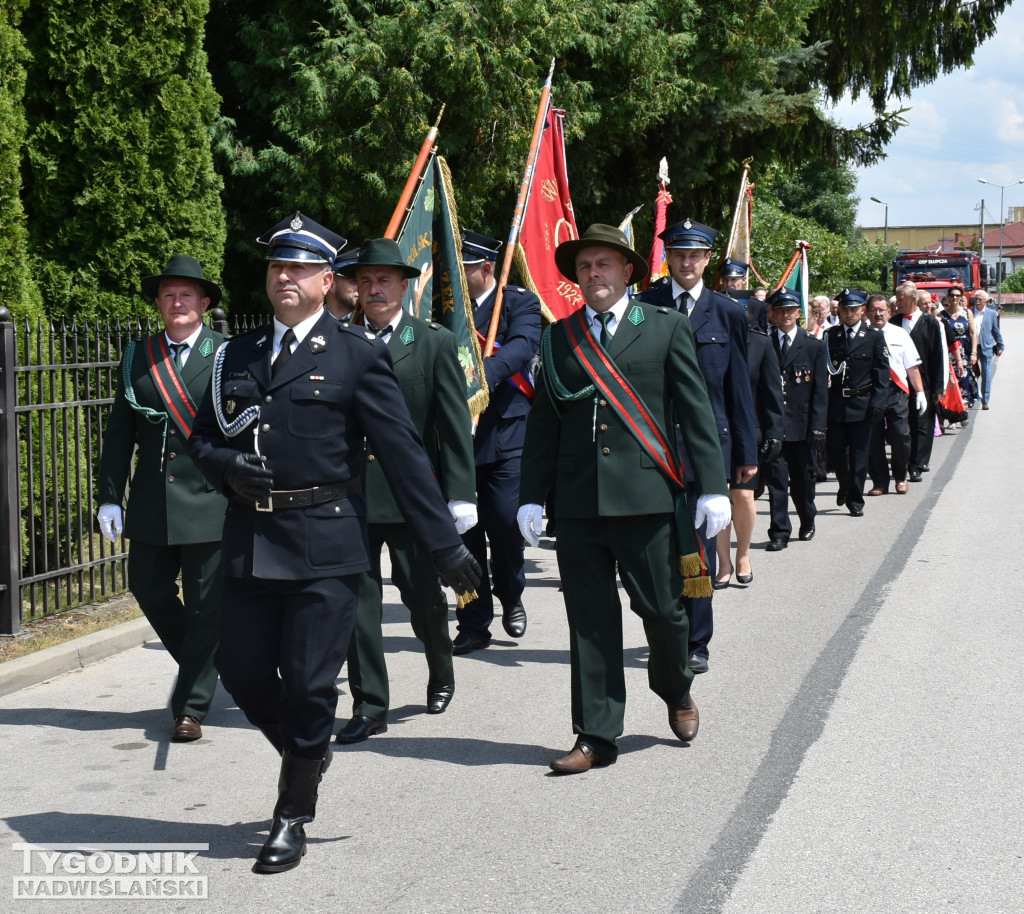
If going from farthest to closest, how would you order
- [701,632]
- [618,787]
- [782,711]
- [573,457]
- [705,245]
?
[705,245] → [701,632] → [782,711] → [573,457] → [618,787]

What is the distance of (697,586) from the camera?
5.42 meters

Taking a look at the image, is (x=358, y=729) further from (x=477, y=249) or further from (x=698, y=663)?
(x=477, y=249)

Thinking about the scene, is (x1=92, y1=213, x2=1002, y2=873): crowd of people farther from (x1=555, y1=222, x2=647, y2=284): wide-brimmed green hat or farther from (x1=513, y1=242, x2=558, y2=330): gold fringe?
(x1=513, y1=242, x2=558, y2=330): gold fringe

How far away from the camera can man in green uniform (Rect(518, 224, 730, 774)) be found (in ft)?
17.4

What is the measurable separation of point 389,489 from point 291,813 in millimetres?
1940

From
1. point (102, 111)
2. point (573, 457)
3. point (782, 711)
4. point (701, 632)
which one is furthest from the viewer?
point (102, 111)

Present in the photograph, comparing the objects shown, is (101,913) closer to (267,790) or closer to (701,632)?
(267,790)

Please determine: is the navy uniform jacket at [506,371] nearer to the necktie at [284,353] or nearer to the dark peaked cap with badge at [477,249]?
the dark peaked cap with badge at [477,249]

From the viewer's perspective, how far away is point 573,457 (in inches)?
214

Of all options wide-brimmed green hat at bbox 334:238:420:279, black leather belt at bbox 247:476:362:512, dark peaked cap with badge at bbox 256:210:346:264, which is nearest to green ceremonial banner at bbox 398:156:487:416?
wide-brimmed green hat at bbox 334:238:420:279

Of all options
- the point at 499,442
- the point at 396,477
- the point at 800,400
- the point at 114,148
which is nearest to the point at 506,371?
the point at 499,442

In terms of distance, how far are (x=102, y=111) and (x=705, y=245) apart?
605 centimetres

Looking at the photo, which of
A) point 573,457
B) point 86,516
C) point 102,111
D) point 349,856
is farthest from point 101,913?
point 102,111

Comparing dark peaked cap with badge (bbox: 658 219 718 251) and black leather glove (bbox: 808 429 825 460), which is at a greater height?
dark peaked cap with badge (bbox: 658 219 718 251)
